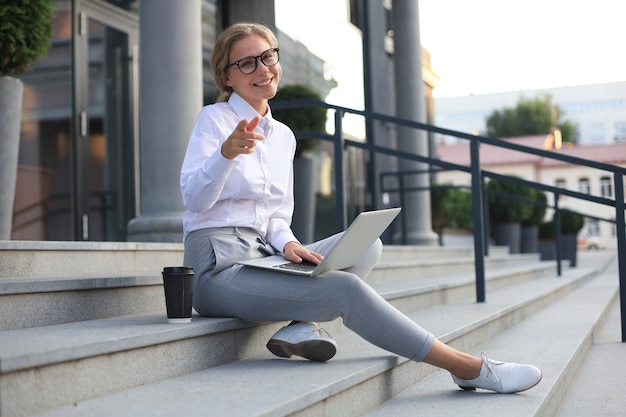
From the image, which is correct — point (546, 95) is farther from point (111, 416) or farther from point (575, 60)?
point (111, 416)

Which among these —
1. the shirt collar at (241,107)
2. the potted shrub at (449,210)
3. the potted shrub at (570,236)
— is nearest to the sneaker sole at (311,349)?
the shirt collar at (241,107)

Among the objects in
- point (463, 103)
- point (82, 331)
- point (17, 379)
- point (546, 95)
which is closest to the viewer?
point (17, 379)

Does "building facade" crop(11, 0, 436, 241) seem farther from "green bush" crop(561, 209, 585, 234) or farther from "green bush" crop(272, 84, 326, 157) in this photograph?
"green bush" crop(561, 209, 585, 234)

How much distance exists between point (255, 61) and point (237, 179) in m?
0.39

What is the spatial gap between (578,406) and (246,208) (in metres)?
1.31

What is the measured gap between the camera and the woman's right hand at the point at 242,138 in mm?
2002

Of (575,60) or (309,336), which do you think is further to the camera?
(575,60)

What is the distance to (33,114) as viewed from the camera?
555 centimetres

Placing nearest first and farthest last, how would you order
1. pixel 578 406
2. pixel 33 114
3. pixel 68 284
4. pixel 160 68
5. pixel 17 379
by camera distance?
pixel 17 379 → pixel 68 284 → pixel 578 406 → pixel 160 68 → pixel 33 114

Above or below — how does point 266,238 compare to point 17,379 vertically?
above

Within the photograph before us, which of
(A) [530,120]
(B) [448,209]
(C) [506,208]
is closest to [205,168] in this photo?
(B) [448,209]

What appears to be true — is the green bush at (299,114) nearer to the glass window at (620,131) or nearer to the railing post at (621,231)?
the railing post at (621,231)

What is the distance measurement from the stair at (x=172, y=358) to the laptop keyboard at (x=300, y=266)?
→ 0.75ft

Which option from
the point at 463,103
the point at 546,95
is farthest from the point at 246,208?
the point at 463,103
